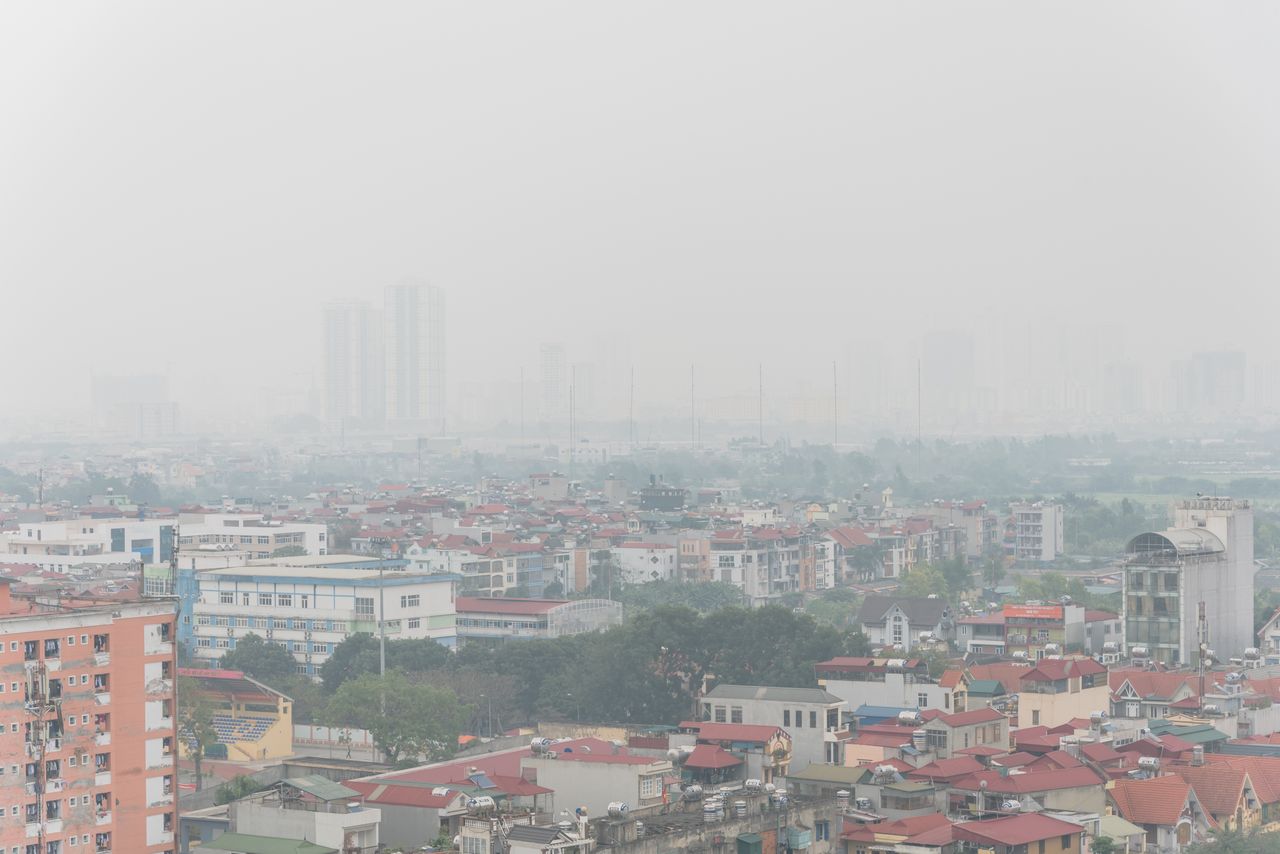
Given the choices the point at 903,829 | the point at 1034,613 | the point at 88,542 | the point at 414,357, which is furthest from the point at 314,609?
the point at 414,357

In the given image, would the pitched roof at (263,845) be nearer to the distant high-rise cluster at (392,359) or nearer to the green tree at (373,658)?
the green tree at (373,658)

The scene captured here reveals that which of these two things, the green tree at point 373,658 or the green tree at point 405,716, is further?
the green tree at point 373,658

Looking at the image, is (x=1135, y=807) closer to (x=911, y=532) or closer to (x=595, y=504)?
(x=911, y=532)

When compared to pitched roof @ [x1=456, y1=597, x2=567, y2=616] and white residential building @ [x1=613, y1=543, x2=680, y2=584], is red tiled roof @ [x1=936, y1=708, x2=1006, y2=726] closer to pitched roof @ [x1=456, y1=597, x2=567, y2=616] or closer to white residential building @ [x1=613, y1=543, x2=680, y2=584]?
pitched roof @ [x1=456, y1=597, x2=567, y2=616]

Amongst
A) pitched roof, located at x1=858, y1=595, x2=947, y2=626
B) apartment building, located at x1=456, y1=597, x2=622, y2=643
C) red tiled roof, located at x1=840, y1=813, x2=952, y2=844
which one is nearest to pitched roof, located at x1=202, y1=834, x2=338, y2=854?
red tiled roof, located at x1=840, y1=813, x2=952, y2=844

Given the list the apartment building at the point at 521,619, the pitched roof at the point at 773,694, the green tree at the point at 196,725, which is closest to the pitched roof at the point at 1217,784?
the pitched roof at the point at 773,694

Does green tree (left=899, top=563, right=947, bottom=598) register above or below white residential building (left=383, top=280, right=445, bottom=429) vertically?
below

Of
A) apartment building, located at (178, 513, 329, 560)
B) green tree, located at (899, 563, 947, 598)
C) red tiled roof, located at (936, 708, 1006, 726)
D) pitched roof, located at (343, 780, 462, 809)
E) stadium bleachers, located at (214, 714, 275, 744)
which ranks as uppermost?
apartment building, located at (178, 513, 329, 560)
